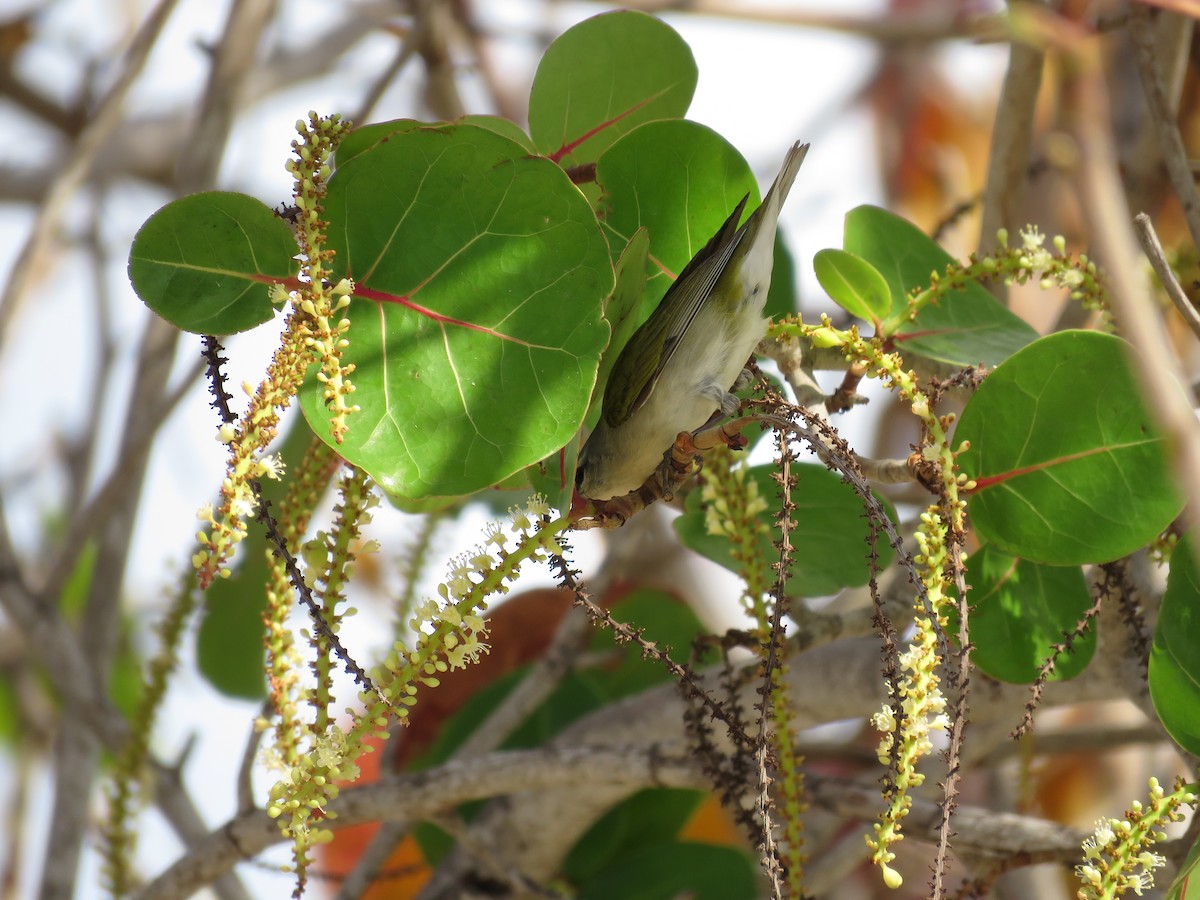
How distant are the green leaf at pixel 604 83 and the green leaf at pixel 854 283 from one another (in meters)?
0.31

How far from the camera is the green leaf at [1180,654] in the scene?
104 centimetres

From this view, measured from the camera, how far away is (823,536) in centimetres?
131

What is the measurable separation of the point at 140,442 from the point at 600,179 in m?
0.96

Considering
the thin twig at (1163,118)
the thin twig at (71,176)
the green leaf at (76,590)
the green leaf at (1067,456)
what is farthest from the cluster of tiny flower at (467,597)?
the green leaf at (76,590)

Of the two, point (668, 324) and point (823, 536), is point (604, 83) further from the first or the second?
point (823, 536)

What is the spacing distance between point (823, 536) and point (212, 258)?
0.73 m

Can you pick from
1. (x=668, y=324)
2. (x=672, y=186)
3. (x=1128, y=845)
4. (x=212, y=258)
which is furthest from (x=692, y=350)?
(x=1128, y=845)

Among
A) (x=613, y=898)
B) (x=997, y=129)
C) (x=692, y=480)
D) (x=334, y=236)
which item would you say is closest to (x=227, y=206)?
(x=334, y=236)

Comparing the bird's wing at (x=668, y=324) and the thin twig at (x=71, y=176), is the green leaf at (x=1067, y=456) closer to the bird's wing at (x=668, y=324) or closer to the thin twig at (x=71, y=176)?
the bird's wing at (x=668, y=324)

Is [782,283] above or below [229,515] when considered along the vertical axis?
above

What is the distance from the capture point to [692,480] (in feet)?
4.99

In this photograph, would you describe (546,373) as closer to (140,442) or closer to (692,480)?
(692,480)

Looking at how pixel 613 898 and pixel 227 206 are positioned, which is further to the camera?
pixel 613 898

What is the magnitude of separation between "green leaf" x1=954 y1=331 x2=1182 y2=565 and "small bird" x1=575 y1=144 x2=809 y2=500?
11.4 inches
